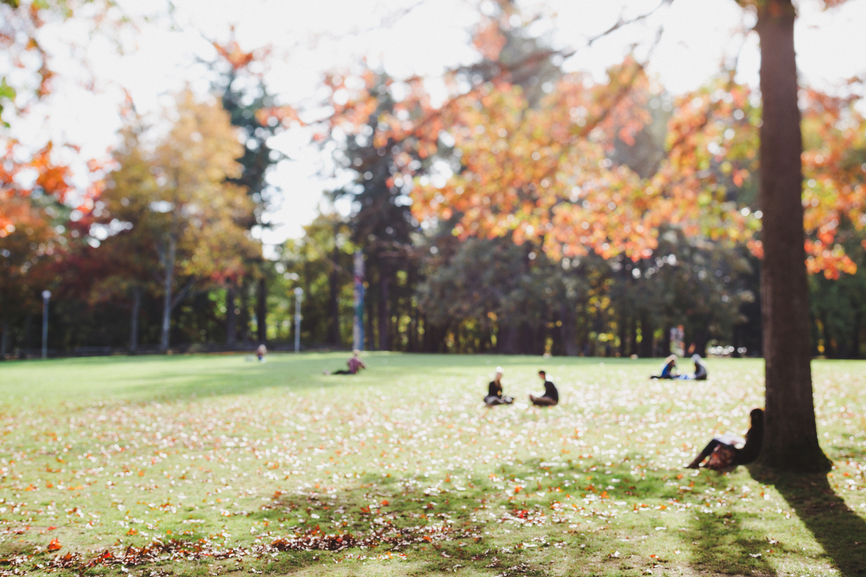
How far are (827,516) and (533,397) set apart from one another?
7.97 metres

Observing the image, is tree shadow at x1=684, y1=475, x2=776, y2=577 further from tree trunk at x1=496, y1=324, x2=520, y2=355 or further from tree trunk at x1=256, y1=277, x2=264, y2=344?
tree trunk at x1=256, y1=277, x2=264, y2=344

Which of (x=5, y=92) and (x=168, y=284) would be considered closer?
(x=5, y=92)

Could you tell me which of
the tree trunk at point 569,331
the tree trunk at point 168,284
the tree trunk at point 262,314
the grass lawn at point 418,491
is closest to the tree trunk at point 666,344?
the tree trunk at point 569,331

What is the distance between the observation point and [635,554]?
5.27 m

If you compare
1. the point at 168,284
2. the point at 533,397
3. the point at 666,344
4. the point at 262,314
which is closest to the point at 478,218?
the point at 533,397

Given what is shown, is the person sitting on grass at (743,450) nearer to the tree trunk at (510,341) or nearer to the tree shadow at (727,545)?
the tree shadow at (727,545)

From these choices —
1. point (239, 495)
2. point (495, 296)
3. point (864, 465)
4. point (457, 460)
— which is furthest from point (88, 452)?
point (495, 296)

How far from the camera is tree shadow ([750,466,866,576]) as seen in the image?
200 inches

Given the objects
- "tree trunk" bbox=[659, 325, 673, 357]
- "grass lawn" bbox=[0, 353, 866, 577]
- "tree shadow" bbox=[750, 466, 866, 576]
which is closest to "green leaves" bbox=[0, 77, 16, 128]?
"grass lawn" bbox=[0, 353, 866, 577]

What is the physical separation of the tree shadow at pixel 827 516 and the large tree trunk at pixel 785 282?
0.30 m

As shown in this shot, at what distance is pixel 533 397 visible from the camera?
550 inches

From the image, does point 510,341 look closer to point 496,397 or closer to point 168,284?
point 168,284

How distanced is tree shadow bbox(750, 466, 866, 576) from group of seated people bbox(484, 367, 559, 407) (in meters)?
6.01

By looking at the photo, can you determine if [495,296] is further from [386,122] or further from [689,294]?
[386,122]
